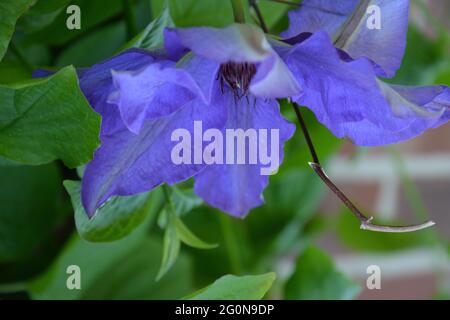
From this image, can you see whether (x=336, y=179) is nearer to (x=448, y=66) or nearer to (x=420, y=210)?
(x=420, y=210)

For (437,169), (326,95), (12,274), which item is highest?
(326,95)

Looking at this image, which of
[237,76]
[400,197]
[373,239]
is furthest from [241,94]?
[400,197]

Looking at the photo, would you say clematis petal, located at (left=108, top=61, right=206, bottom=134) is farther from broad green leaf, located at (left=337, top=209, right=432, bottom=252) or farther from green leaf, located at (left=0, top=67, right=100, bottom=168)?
broad green leaf, located at (left=337, top=209, right=432, bottom=252)

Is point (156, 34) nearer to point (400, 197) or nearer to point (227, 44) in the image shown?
point (227, 44)

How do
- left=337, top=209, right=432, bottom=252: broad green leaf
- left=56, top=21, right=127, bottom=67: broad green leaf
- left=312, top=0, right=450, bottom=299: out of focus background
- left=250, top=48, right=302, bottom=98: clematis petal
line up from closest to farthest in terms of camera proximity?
1. left=250, top=48, right=302, bottom=98: clematis petal
2. left=56, top=21, right=127, bottom=67: broad green leaf
3. left=337, top=209, right=432, bottom=252: broad green leaf
4. left=312, top=0, right=450, bottom=299: out of focus background

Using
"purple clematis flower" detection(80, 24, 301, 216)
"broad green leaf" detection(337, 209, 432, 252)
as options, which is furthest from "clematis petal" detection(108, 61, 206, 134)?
"broad green leaf" detection(337, 209, 432, 252)

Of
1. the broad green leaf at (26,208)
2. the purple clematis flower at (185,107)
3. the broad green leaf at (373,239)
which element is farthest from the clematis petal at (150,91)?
the broad green leaf at (373,239)

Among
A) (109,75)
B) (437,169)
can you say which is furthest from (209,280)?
(437,169)
